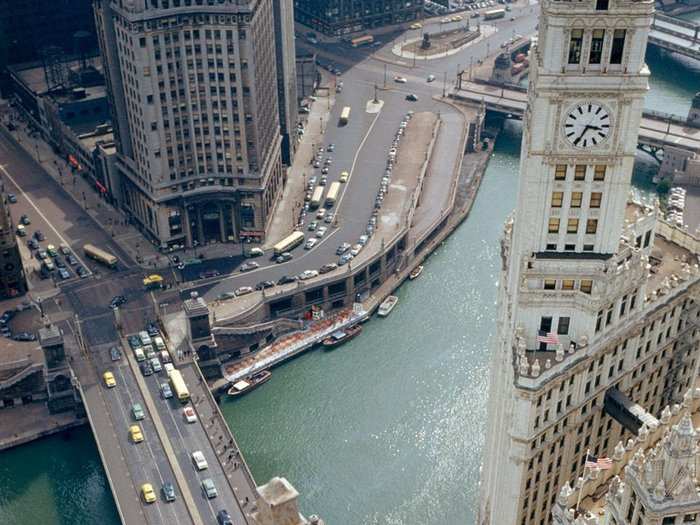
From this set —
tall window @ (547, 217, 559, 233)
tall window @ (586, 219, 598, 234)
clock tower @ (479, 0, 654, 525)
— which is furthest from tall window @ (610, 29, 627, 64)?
tall window @ (547, 217, 559, 233)

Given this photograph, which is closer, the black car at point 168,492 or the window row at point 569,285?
the window row at point 569,285

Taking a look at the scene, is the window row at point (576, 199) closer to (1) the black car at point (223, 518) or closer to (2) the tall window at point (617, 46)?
(2) the tall window at point (617, 46)

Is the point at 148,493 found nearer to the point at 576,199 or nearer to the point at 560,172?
the point at 576,199

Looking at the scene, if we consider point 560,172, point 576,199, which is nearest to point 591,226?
point 576,199

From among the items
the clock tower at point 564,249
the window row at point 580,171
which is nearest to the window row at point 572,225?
the clock tower at point 564,249

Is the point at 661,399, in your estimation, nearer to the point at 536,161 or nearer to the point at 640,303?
the point at 640,303

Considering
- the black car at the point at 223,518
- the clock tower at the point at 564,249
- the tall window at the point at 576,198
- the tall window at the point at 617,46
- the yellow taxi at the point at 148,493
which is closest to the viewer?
the tall window at the point at 617,46
